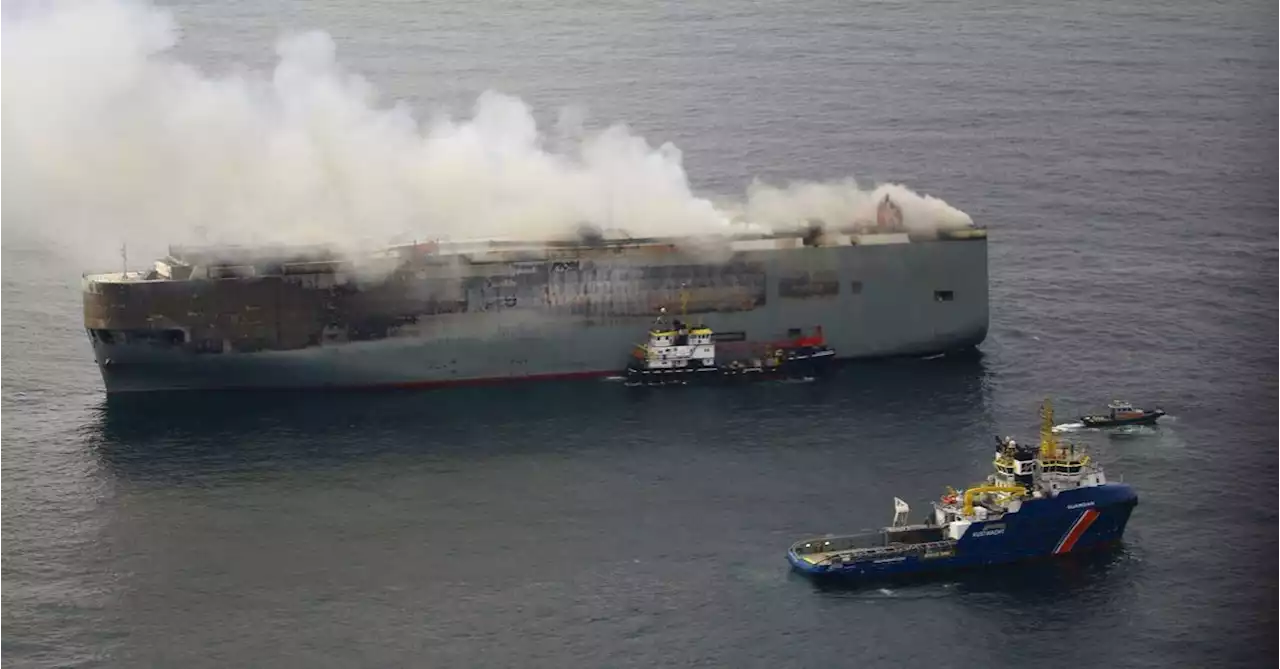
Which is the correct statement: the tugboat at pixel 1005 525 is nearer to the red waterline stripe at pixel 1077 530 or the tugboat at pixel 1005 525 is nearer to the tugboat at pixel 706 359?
the red waterline stripe at pixel 1077 530

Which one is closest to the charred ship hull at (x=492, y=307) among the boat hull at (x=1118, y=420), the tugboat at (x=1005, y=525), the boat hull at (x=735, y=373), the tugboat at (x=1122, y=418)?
the boat hull at (x=735, y=373)

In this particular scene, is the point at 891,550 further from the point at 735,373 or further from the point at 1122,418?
the point at 735,373

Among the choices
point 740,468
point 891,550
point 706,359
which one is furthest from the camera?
point 706,359

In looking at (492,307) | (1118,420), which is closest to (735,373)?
(492,307)

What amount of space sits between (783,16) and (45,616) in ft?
314


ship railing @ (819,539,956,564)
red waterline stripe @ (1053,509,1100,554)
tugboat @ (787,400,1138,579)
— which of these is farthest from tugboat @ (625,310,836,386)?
red waterline stripe @ (1053,509,1100,554)

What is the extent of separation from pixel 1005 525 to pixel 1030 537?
1175 millimetres

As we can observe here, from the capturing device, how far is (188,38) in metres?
141

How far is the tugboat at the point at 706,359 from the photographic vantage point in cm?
8719

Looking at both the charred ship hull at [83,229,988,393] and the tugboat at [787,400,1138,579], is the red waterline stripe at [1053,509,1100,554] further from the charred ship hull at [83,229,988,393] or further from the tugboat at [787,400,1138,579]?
the charred ship hull at [83,229,988,393]

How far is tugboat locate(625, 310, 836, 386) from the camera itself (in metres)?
87.2

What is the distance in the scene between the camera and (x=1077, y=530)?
67.4 meters

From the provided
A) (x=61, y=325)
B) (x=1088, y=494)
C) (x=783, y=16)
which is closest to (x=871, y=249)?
(x=1088, y=494)

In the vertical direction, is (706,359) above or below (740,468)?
above
